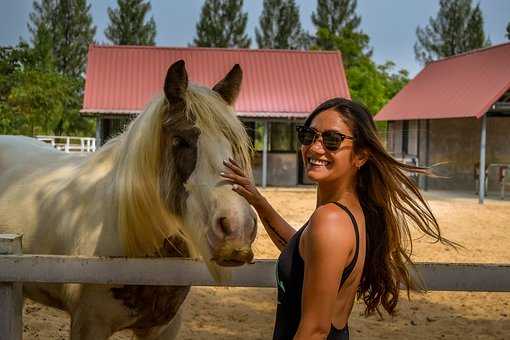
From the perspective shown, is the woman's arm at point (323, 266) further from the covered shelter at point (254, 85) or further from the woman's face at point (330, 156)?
the covered shelter at point (254, 85)

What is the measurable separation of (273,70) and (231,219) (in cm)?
2115

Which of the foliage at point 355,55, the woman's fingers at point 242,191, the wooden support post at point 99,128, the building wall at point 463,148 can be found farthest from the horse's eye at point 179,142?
the foliage at point 355,55

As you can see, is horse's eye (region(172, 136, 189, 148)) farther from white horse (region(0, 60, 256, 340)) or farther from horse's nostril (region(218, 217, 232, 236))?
horse's nostril (region(218, 217, 232, 236))

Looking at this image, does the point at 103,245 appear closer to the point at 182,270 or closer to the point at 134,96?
the point at 182,270

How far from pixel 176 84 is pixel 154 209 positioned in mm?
542

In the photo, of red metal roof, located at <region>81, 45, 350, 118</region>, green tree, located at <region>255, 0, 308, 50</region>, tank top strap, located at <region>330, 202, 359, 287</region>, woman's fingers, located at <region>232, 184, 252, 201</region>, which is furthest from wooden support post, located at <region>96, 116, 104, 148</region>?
green tree, located at <region>255, 0, 308, 50</region>

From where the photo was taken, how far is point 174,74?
2391 millimetres

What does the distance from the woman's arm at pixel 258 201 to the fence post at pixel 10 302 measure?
843 millimetres

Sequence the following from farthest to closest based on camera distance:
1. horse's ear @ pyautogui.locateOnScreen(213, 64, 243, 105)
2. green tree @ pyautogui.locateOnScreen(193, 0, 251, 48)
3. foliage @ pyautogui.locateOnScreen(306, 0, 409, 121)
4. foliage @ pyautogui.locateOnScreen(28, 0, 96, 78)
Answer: green tree @ pyautogui.locateOnScreen(193, 0, 251, 48)
foliage @ pyautogui.locateOnScreen(28, 0, 96, 78)
foliage @ pyautogui.locateOnScreen(306, 0, 409, 121)
horse's ear @ pyautogui.locateOnScreen(213, 64, 243, 105)

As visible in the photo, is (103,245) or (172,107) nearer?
(172,107)

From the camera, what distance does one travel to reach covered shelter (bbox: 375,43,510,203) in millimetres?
19109

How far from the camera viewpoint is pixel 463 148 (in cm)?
2103

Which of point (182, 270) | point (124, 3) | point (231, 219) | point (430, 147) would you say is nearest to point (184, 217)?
point (182, 270)

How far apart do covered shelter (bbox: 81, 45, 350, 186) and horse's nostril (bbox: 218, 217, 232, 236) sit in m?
17.4
